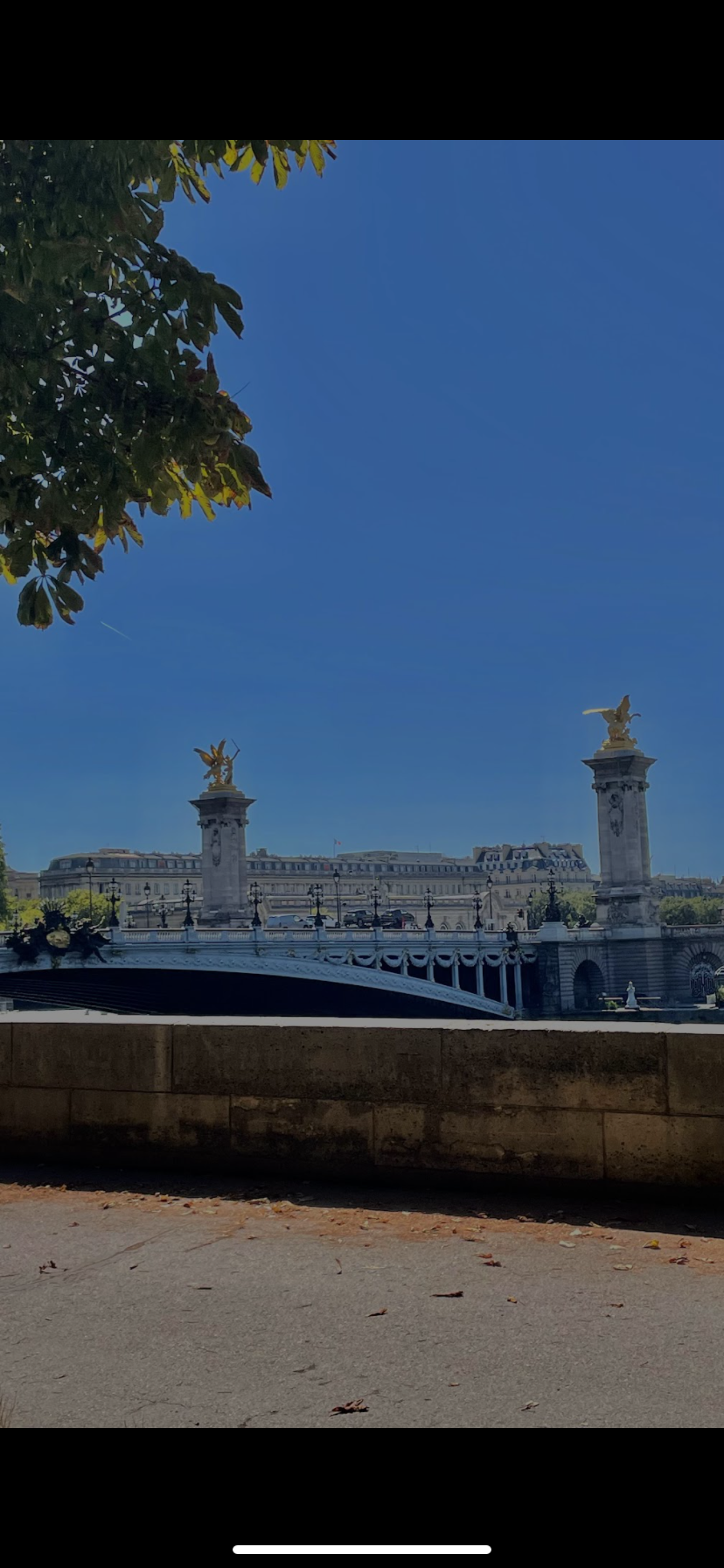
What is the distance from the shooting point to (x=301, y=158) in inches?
183

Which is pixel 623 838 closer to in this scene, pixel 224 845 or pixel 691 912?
pixel 224 845

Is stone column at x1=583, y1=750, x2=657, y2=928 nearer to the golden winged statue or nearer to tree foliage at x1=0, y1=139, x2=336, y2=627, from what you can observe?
the golden winged statue

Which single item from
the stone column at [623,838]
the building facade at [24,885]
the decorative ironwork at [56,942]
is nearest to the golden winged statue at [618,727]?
the stone column at [623,838]

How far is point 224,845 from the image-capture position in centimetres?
7838

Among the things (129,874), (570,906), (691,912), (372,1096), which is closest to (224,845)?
(372,1096)

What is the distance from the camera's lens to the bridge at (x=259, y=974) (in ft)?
181

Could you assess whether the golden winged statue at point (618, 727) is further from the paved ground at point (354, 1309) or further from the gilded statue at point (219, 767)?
the paved ground at point (354, 1309)

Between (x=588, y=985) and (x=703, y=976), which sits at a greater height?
(x=703, y=976)

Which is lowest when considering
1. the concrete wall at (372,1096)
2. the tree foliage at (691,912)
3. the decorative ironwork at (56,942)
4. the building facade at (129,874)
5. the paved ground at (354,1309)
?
the paved ground at (354,1309)

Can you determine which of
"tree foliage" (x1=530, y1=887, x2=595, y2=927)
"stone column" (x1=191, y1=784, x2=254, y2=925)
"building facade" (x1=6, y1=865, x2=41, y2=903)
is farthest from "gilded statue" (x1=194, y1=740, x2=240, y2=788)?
"building facade" (x1=6, y1=865, x2=41, y2=903)

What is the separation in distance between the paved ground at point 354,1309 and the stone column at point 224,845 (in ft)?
235

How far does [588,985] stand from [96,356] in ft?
267
